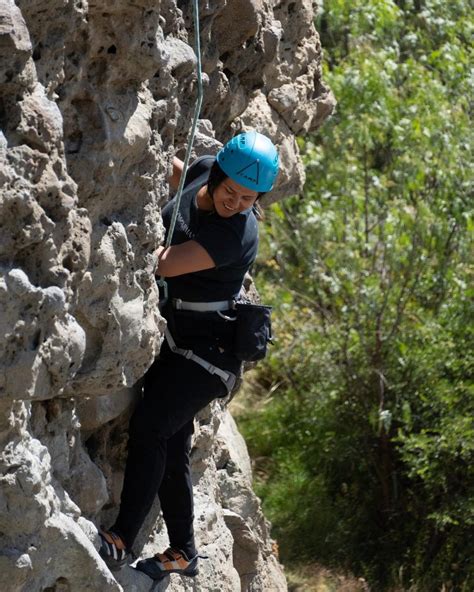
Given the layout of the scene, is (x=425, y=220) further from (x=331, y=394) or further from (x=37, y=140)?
(x=37, y=140)

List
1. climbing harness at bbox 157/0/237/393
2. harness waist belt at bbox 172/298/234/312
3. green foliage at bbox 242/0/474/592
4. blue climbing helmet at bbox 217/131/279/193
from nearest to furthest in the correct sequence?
blue climbing helmet at bbox 217/131/279/193
climbing harness at bbox 157/0/237/393
harness waist belt at bbox 172/298/234/312
green foliage at bbox 242/0/474/592

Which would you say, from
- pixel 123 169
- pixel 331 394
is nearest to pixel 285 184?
pixel 123 169

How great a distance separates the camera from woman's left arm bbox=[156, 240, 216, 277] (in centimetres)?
421

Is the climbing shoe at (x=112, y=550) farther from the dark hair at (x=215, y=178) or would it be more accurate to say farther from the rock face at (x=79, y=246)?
the dark hair at (x=215, y=178)

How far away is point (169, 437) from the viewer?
449cm

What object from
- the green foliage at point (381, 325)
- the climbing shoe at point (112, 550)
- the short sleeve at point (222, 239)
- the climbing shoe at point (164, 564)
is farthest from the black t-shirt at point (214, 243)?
the green foliage at point (381, 325)

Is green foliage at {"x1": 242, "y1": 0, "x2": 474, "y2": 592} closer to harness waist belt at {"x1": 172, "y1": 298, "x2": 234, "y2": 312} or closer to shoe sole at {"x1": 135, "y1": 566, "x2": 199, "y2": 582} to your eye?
shoe sole at {"x1": 135, "y1": 566, "x2": 199, "y2": 582}

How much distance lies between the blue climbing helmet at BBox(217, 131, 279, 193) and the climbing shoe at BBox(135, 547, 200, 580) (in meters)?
1.54

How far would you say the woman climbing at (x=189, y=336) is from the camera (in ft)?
13.9

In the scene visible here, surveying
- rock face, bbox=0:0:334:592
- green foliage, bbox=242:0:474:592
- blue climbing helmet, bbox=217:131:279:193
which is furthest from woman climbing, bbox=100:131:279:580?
green foliage, bbox=242:0:474:592

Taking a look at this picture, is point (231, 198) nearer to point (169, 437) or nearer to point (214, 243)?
point (214, 243)

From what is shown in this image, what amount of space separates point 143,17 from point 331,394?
5993 millimetres

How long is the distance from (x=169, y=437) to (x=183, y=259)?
2.41 ft

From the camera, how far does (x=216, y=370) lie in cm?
450
